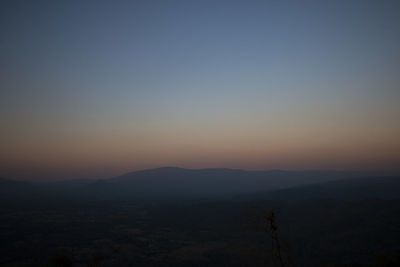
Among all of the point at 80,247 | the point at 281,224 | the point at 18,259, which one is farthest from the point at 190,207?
the point at 18,259

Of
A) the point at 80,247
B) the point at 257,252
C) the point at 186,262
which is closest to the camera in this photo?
the point at 186,262

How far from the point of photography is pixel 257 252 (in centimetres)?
4188

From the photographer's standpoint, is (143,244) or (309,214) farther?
(309,214)

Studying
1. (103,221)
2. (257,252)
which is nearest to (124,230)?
(103,221)

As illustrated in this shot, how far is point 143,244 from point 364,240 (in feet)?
124

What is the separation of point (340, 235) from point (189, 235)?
97.8 ft

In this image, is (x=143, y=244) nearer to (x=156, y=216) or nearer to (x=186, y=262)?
(x=186, y=262)

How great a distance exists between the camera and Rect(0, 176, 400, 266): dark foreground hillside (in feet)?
126

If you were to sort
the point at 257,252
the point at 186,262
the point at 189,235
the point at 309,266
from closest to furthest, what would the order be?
the point at 309,266
the point at 186,262
the point at 257,252
the point at 189,235

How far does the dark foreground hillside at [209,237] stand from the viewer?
3831 cm

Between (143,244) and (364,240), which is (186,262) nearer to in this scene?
(143,244)

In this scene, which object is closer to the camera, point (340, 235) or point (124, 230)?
point (340, 235)

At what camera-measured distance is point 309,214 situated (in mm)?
66188

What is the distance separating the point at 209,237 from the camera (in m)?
55.7
